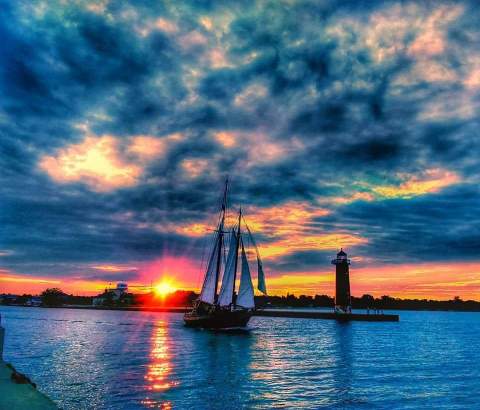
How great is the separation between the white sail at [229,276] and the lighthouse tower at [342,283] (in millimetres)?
84886

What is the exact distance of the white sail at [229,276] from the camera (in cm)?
8588

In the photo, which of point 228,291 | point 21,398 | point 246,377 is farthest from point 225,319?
point 21,398

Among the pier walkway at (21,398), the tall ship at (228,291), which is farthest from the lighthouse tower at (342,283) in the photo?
the pier walkway at (21,398)

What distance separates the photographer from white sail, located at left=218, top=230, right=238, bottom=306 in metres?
85.9

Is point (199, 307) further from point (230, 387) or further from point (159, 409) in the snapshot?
point (159, 409)

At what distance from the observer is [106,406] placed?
2455 cm

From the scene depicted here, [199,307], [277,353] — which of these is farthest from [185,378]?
[199,307]

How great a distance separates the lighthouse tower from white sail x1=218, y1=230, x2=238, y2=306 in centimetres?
8489

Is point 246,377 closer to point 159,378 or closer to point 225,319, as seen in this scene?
point 159,378

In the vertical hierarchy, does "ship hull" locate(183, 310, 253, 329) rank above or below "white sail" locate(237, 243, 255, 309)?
below

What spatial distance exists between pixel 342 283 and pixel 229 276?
8680 centimetres

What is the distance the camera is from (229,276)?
282 ft

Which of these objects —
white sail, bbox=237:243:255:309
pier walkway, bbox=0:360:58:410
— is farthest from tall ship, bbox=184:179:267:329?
pier walkway, bbox=0:360:58:410

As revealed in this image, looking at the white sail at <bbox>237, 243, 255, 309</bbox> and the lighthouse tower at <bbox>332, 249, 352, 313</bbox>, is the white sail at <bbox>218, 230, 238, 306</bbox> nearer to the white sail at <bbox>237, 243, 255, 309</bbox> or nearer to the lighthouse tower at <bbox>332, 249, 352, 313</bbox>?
the white sail at <bbox>237, 243, 255, 309</bbox>
